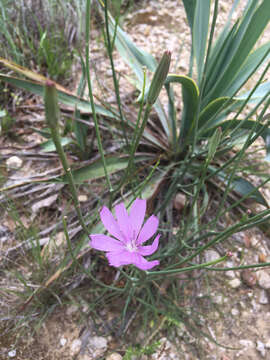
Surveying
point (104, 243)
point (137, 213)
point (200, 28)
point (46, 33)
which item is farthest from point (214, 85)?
point (46, 33)

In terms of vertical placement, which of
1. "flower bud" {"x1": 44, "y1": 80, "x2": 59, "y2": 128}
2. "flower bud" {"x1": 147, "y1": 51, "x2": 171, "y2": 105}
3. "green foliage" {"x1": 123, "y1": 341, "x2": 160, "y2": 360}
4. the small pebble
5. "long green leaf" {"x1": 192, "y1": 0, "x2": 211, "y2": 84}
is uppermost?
"long green leaf" {"x1": 192, "y1": 0, "x2": 211, "y2": 84}

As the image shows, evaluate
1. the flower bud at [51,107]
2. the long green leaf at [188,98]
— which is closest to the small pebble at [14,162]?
the long green leaf at [188,98]

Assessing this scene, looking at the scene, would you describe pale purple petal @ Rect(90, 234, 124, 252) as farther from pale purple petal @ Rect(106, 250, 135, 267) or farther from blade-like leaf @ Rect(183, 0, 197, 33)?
blade-like leaf @ Rect(183, 0, 197, 33)

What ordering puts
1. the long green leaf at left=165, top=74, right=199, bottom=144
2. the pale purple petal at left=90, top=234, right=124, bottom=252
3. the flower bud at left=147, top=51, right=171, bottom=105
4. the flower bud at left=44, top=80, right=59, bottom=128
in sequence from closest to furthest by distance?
the flower bud at left=44, top=80, right=59, bottom=128
the flower bud at left=147, top=51, right=171, bottom=105
the pale purple petal at left=90, top=234, right=124, bottom=252
the long green leaf at left=165, top=74, right=199, bottom=144

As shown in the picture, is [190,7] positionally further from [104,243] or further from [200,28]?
[104,243]

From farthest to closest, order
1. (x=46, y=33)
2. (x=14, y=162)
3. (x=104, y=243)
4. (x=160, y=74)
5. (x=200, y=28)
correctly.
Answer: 1. (x=46, y=33)
2. (x=14, y=162)
3. (x=200, y=28)
4. (x=104, y=243)
5. (x=160, y=74)

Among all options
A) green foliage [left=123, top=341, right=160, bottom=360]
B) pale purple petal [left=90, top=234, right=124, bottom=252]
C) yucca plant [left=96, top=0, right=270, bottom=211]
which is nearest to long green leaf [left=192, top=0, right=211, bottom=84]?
yucca plant [left=96, top=0, right=270, bottom=211]

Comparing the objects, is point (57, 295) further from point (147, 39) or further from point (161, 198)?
point (147, 39)
